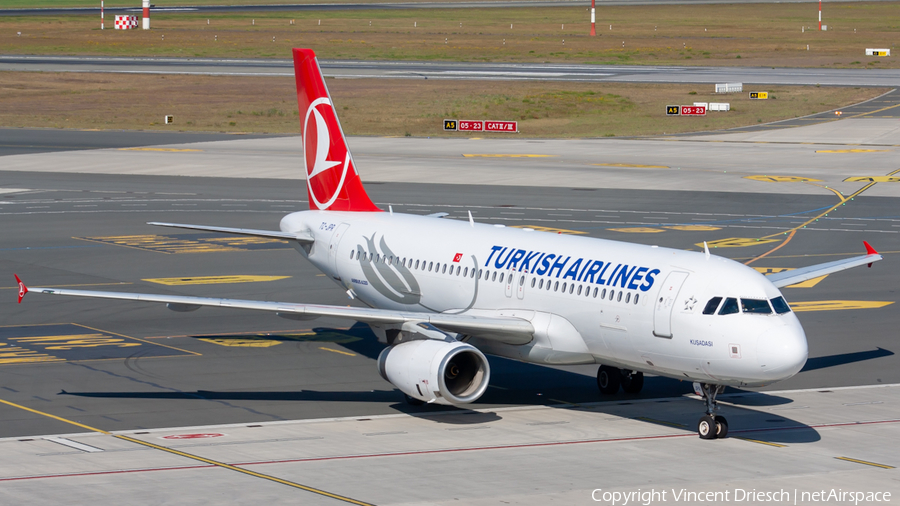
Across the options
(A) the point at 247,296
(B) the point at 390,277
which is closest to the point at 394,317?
(B) the point at 390,277

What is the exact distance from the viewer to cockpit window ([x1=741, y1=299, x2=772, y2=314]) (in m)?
25.6

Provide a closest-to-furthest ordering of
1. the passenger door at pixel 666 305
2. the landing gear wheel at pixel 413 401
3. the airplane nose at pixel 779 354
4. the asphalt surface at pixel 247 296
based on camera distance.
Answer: the airplane nose at pixel 779 354, the passenger door at pixel 666 305, the landing gear wheel at pixel 413 401, the asphalt surface at pixel 247 296

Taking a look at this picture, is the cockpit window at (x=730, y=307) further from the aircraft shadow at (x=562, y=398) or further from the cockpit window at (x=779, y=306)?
the aircraft shadow at (x=562, y=398)

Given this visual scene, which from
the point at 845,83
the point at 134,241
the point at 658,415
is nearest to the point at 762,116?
the point at 845,83

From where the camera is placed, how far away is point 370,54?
597ft

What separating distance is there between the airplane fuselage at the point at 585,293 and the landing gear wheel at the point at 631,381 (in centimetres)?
291

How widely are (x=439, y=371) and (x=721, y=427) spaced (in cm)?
659

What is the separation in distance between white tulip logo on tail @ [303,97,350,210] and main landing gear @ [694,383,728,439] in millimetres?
15564

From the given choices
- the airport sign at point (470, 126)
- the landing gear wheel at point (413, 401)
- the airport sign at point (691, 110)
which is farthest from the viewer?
the airport sign at point (691, 110)

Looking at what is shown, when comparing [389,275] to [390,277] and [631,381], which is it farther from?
[631,381]

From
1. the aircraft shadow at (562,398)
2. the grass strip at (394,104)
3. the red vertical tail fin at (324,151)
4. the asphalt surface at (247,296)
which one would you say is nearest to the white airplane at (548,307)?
the aircraft shadow at (562,398)

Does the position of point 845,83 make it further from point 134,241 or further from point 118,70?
point 134,241

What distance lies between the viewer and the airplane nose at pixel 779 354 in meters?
24.8

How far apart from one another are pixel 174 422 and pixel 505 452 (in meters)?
8.22
